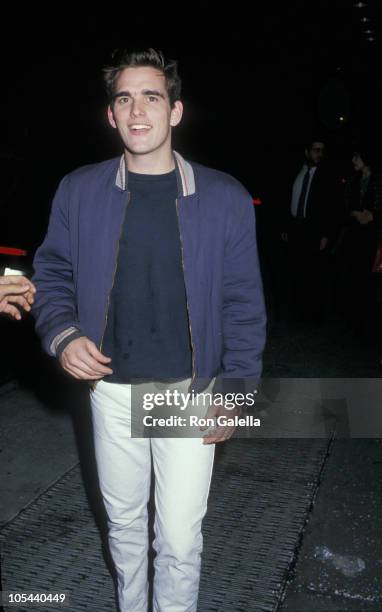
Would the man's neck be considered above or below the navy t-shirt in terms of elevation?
above

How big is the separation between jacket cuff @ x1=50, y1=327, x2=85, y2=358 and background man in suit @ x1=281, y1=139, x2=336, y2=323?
18.1 ft

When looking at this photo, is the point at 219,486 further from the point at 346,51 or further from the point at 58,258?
the point at 346,51

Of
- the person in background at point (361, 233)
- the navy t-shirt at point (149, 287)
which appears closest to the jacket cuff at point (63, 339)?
the navy t-shirt at point (149, 287)

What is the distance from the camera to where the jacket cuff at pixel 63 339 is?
91.5 inches

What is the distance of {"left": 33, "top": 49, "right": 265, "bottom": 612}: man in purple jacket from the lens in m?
2.33

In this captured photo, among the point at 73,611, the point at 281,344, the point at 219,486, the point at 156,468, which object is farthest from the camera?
the point at 281,344

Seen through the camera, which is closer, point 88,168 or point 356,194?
point 88,168

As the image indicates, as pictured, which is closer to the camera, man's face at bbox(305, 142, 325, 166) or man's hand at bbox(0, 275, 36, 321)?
man's hand at bbox(0, 275, 36, 321)

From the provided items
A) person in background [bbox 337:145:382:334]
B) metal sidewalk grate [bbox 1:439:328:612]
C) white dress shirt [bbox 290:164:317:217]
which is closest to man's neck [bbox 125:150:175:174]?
metal sidewalk grate [bbox 1:439:328:612]

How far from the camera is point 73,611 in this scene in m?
2.97

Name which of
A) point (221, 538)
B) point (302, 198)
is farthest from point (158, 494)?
point (302, 198)

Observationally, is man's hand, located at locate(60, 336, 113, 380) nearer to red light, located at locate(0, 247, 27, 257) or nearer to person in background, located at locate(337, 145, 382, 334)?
red light, located at locate(0, 247, 27, 257)

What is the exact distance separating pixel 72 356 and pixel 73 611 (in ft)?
4.54

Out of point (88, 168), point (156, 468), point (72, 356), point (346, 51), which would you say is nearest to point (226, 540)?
point (156, 468)
